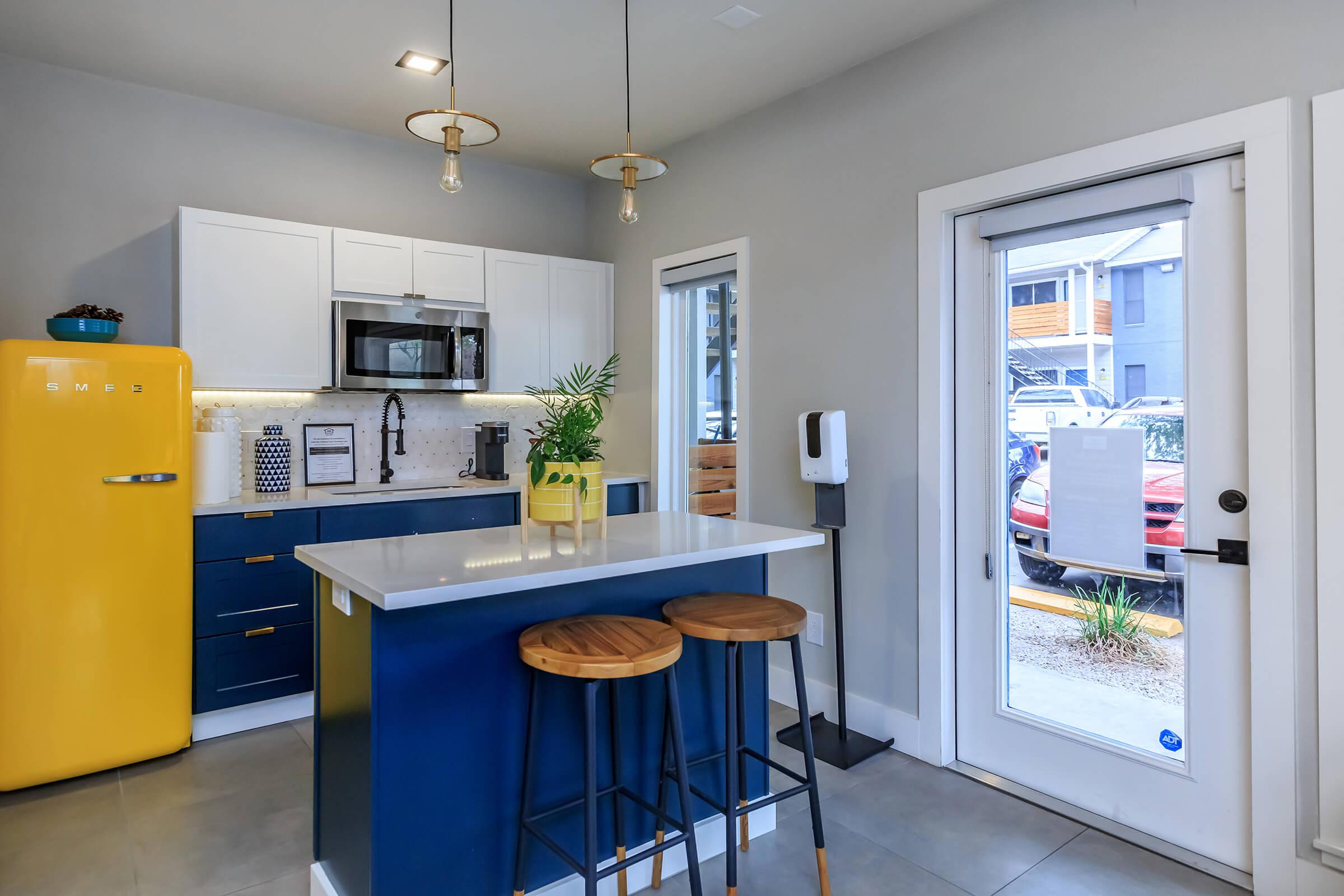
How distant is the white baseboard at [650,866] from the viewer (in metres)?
1.96

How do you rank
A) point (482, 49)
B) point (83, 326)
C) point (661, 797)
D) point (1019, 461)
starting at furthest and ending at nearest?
point (482, 49) → point (83, 326) → point (1019, 461) → point (661, 797)

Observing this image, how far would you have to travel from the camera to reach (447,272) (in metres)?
3.99

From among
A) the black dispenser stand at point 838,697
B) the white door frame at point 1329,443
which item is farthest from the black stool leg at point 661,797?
the white door frame at point 1329,443

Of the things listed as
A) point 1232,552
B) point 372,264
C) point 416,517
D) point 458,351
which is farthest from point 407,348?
point 1232,552

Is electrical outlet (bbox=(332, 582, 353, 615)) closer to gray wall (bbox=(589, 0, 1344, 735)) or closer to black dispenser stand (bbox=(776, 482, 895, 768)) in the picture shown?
black dispenser stand (bbox=(776, 482, 895, 768))

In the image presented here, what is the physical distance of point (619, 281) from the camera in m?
4.56

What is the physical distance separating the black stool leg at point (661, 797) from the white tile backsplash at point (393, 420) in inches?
99.4

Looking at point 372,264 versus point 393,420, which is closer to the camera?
point 372,264

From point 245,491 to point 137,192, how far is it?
1.43 meters

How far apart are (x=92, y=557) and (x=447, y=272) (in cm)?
204

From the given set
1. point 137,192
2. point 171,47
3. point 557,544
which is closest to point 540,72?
point 171,47

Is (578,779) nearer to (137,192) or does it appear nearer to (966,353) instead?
(966,353)

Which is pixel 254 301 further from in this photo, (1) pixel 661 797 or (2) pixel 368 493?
(1) pixel 661 797

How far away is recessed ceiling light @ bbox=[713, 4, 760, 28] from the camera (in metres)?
2.71
